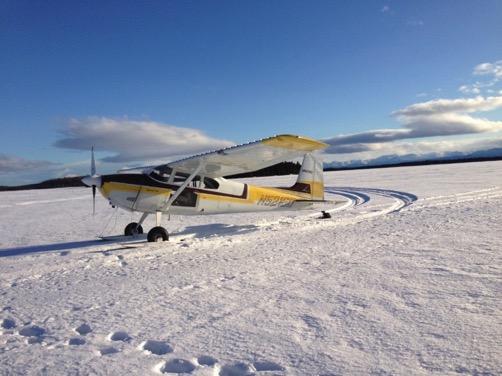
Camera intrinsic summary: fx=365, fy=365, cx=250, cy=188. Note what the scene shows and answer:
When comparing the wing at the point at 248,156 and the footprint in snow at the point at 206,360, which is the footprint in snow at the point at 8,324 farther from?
the wing at the point at 248,156

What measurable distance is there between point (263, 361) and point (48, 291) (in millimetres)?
3276

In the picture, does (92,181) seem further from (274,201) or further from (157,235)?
(274,201)

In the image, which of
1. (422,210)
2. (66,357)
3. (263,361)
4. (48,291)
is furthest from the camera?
(422,210)

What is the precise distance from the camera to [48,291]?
15.0 ft

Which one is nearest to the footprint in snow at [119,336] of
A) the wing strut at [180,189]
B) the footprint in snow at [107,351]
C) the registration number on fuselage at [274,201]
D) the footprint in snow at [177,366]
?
the footprint in snow at [107,351]

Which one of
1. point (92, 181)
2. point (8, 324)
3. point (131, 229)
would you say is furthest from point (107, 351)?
point (131, 229)

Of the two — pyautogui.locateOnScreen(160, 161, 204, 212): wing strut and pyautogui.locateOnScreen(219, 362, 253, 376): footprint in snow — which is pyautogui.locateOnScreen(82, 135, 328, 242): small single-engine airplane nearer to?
pyautogui.locateOnScreen(160, 161, 204, 212): wing strut

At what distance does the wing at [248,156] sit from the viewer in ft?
24.6

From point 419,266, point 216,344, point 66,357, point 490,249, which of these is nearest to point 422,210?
point 490,249

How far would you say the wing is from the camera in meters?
7.50

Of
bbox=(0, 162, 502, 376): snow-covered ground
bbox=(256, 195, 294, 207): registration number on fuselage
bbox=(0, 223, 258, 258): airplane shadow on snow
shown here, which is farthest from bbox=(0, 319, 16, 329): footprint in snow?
bbox=(256, 195, 294, 207): registration number on fuselage

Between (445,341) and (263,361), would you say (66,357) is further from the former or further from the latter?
(445,341)

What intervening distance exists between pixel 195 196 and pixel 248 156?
70.1 inches

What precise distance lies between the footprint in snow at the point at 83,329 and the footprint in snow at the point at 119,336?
0.27m
